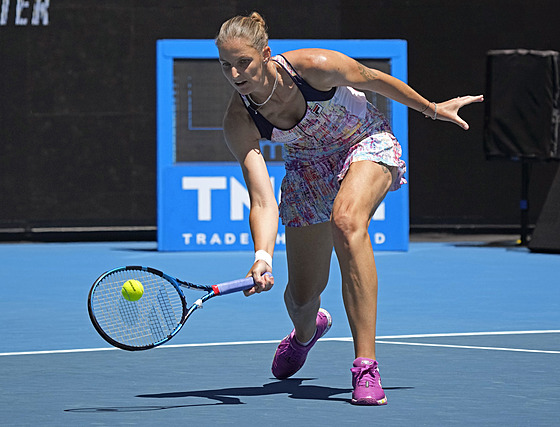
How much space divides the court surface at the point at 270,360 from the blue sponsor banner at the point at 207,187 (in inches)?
88.9

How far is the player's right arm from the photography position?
16.2 feet

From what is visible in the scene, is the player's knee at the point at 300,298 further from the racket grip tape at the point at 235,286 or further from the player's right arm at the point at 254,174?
the racket grip tape at the point at 235,286

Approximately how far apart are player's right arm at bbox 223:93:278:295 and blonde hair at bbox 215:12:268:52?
37cm

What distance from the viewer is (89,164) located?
46.1 ft

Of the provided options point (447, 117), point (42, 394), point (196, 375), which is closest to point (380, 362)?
point (196, 375)

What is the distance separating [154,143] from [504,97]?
148 inches

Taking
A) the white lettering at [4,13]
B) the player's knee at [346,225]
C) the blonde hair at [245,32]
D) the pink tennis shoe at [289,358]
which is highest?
the white lettering at [4,13]

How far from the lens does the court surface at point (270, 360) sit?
463 cm

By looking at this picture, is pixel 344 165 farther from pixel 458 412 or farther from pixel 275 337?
pixel 275 337

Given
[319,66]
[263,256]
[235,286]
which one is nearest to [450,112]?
[319,66]

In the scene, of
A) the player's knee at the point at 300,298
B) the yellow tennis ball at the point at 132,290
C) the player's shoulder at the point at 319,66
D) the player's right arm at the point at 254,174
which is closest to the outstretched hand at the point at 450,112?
the player's shoulder at the point at 319,66

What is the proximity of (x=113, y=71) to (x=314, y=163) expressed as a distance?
910cm

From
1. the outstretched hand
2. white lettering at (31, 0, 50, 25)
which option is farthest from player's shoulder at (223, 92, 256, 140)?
white lettering at (31, 0, 50, 25)

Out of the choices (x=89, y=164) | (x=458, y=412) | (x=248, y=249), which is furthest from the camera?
(x=89, y=164)
